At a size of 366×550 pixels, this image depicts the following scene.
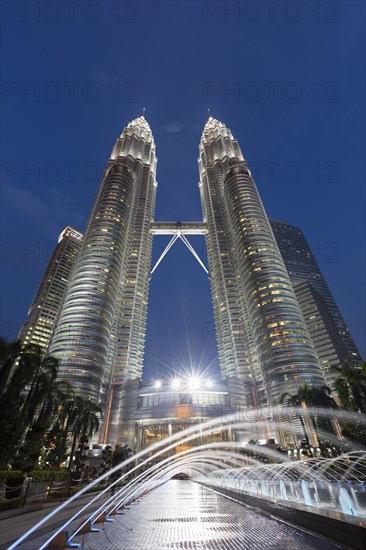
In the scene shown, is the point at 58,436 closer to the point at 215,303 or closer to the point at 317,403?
the point at 317,403

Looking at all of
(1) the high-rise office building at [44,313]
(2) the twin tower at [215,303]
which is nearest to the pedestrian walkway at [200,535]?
(2) the twin tower at [215,303]

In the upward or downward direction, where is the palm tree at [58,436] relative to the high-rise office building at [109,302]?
downward

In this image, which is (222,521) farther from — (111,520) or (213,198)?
(213,198)

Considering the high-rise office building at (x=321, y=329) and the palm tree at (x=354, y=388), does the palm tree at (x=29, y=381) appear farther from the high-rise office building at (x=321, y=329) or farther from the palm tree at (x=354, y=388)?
the high-rise office building at (x=321, y=329)

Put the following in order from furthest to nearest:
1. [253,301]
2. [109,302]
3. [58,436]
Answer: [109,302]
[253,301]
[58,436]

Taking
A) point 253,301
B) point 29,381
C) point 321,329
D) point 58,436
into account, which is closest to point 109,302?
point 253,301

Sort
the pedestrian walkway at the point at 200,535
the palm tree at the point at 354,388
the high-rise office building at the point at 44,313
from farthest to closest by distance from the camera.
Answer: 1. the high-rise office building at the point at 44,313
2. the palm tree at the point at 354,388
3. the pedestrian walkway at the point at 200,535
